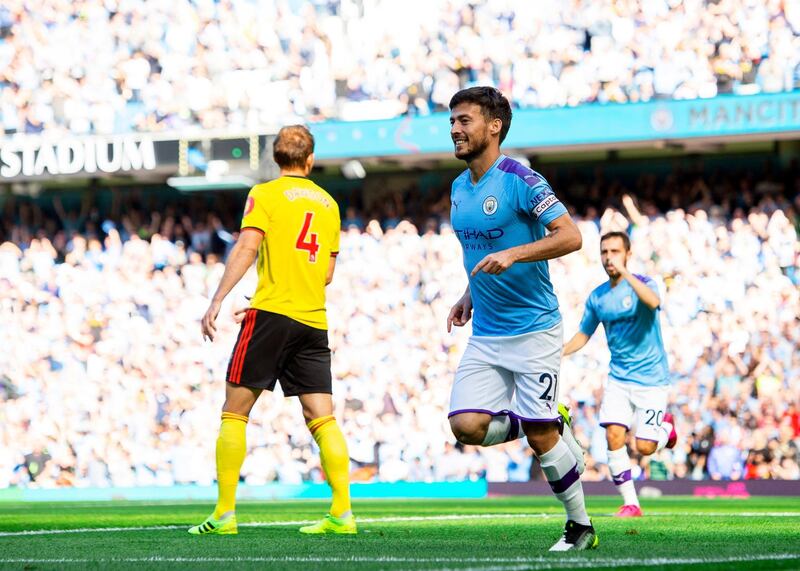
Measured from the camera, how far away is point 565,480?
6988 millimetres

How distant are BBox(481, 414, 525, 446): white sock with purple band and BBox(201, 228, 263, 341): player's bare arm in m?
1.75

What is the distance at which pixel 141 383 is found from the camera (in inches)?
942

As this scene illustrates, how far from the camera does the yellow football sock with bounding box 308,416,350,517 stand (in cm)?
832

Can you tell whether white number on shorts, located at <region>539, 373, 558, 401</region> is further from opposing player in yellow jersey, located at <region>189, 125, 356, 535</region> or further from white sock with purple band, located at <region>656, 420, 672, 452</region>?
white sock with purple band, located at <region>656, 420, 672, 452</region>

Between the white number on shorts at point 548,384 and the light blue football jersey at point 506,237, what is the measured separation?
261mm

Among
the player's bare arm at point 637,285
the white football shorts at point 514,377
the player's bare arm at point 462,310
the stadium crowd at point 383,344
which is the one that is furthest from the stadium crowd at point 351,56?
the white football shorts at point 514,377

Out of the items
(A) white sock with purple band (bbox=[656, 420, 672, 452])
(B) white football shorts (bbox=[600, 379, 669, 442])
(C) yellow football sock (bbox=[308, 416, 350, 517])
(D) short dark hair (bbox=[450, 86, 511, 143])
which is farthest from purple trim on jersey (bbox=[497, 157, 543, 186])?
(A) white sock with purple band (bbox=[656, 420, 672, 452])

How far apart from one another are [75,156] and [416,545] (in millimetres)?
19805

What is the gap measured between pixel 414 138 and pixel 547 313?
17.0m

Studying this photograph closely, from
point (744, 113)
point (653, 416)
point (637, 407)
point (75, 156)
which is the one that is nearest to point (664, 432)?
point (653, 416)

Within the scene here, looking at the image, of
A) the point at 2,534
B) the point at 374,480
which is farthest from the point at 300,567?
the point at 374,480

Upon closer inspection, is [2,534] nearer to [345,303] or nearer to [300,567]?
[300,567]

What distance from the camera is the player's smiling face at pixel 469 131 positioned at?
7066 mm

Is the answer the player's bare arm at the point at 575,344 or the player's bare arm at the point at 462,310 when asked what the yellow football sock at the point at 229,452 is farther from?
the player's bare arm at the point at 575,344
